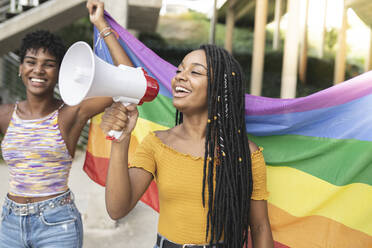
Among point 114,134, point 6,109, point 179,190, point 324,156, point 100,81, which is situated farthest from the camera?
point 6,109

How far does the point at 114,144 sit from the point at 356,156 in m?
1.25

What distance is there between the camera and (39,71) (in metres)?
2.10

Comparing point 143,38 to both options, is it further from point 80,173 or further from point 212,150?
point 212,150

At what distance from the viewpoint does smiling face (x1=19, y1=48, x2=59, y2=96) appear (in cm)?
211

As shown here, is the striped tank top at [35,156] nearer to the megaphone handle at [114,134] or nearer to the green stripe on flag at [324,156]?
the megaphone handle at [114,134]

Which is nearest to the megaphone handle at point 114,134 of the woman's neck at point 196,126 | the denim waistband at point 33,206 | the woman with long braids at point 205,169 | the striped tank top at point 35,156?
the woman with long braids at point 205,169

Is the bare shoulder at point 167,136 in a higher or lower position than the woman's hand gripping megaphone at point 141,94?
lower

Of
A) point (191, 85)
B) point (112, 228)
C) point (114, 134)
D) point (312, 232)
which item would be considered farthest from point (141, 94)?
point (112, 228)

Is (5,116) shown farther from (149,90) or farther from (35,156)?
(149,90)

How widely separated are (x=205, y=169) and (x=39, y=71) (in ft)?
3.69

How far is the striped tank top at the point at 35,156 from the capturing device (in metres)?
2.01

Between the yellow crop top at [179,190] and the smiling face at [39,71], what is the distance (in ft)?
2.63

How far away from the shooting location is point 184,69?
1.76 meters

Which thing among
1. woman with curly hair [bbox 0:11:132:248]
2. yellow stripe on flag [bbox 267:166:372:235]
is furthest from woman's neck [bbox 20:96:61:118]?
yellow stripe on flag [bbox 267:166:372:235]
